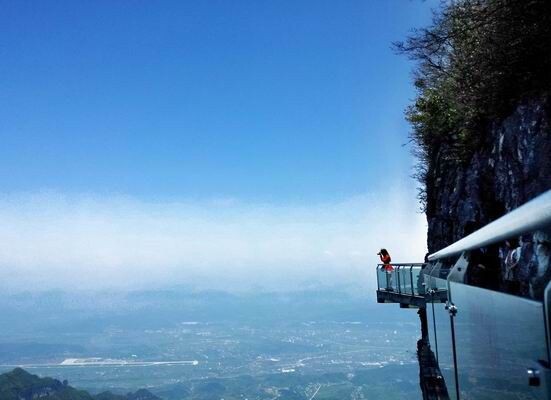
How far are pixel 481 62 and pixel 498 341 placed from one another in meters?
9.84

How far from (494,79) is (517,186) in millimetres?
2525

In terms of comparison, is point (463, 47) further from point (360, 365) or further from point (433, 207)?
point (360, 365)

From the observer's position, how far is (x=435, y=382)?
7.25 metres

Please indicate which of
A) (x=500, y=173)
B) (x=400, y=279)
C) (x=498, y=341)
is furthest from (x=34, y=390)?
(x=498, y=341)

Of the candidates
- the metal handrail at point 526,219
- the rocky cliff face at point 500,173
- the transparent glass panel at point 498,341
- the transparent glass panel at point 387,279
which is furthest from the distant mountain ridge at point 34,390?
the metal handrail at point 526,219

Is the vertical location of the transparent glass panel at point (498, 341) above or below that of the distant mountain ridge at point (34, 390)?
above

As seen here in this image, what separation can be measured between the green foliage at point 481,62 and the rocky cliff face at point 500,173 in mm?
455

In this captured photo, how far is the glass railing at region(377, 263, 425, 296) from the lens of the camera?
14463 mm

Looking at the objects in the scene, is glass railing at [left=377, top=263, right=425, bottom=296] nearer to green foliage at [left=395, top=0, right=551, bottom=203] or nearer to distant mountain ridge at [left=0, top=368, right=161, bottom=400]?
green foliage at [left=395, top=0, right=551, bottom=203]

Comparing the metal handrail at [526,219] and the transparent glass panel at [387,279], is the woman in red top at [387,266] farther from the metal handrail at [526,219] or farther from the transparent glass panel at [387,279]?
the metal handrail at [526,219]

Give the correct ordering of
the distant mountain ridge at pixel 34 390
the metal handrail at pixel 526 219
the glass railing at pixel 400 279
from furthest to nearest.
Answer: the distant mountain ridge at pixel 34 390
the glass railing at pixel 400 279
the metal handrail at pixel 526 219

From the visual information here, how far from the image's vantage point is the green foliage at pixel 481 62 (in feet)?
28.7

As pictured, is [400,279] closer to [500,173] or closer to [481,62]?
[500,173]

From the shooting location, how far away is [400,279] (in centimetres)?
1616
